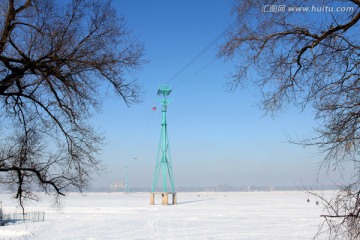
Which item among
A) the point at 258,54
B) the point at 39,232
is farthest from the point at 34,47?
the point at 39,232

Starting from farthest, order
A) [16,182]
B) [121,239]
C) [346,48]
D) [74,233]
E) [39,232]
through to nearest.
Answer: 1. [39,232]
2. [74,233]
3. [121,239]
4. [16,182]
5. [346,48]

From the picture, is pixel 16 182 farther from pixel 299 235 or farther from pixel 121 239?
pixel 299 235

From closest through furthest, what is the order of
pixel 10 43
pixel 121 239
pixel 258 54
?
pixel 258 54
pixel 10 43
pixel 121 239

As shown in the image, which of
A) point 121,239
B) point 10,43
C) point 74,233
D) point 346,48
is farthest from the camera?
point 74,233

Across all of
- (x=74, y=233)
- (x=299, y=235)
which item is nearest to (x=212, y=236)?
(x=299, y=235)

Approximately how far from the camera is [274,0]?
14.7 feet

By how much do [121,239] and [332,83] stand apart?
16458 mm

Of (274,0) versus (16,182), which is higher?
(274,0)

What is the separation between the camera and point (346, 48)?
4.33 m

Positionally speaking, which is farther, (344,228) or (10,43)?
(10,43)

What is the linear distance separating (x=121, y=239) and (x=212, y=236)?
4.54 meters

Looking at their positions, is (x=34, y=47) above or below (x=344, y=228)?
above

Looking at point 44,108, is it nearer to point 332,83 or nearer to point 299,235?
point 332,83

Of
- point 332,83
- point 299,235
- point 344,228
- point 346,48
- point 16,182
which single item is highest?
point 346,48
